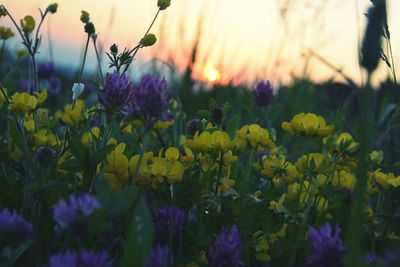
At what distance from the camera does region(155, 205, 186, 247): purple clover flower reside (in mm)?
1099

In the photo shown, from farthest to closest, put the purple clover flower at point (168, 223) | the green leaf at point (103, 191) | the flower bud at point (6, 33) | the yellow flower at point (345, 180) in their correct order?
the flower bud at point (6, 33), the yellow flower at point (345, 180), the purple clover flower at point (168, 223), the green leaf at point (103, 191)

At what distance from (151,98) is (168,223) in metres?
0.32

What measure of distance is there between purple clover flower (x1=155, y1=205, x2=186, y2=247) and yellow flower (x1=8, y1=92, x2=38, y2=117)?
436 mm

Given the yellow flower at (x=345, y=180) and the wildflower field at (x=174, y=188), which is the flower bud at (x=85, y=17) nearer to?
the wildflower field at (x=174, y=188)

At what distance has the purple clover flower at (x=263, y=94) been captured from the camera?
2098mm

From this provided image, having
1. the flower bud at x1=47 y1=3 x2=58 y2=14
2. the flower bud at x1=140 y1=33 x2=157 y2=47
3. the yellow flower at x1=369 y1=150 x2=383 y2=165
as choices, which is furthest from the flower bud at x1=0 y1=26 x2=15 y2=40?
the yellow flower at x1=369 y1=150 x2=383 y2=165

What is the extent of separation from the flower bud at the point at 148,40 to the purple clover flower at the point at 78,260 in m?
0.71

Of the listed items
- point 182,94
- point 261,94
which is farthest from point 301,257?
point 182,94

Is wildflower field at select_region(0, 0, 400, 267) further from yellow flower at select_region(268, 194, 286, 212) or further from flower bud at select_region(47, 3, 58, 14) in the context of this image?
flower bud at select_region(47, 3, 58, 14)

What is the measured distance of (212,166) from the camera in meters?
1.43

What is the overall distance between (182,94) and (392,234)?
3.05m

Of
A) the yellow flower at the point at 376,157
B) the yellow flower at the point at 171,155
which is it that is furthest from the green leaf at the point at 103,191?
the yellow flower at the point at 376,157

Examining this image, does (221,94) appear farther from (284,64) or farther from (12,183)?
(12,183)

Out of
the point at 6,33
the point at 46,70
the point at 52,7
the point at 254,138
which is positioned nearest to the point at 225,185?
the point at 254,138
